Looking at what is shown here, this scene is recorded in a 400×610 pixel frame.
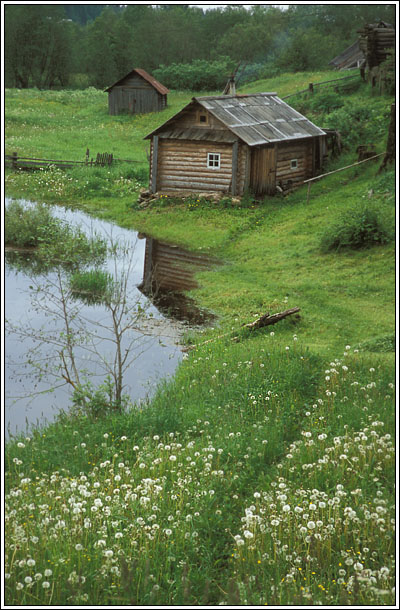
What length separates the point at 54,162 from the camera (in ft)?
105

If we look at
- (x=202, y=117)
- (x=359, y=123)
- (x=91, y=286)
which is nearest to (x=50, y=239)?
(x=91, y=286)

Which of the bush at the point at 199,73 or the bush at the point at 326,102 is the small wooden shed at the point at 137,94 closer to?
the bush at the point at 199,73

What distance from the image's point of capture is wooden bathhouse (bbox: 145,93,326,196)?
84.7ft

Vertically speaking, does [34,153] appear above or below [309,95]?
below

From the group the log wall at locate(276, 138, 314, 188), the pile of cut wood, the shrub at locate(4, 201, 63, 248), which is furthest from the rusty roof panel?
the pile of cut wood

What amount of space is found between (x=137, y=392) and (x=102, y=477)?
13.9 ft

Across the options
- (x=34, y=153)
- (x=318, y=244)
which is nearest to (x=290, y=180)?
(x=318, y=244)

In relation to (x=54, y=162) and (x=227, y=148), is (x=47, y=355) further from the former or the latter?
(x=54, y=162)

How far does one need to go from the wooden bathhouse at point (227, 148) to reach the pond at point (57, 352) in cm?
946

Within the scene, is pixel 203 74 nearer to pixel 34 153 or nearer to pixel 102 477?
pixel 34 153

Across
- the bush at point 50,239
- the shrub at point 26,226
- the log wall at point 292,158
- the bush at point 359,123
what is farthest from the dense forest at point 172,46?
the bush at point 50,239

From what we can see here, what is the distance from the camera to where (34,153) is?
34.5 metres

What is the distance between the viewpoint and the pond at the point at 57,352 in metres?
10.8

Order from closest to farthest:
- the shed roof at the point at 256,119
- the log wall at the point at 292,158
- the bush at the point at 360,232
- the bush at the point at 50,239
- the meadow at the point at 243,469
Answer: the meadow at the point at 243,469
the bush at the point at 360,232
the bush at the point at 50,239
the shed roof at the point at 256,119
the log wall at the point at 292,158
